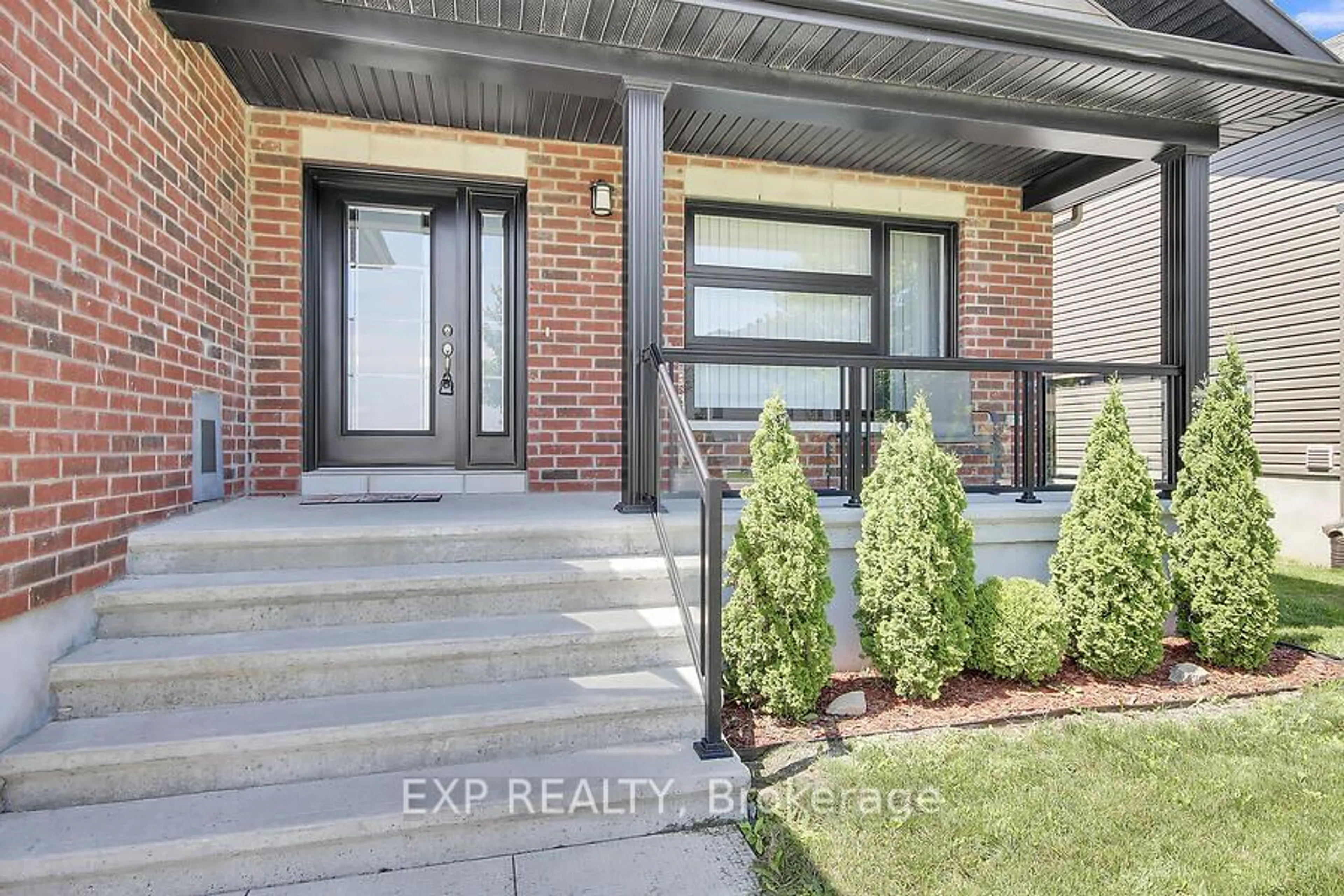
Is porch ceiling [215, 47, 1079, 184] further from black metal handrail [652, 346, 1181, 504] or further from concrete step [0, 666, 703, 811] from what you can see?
concrete step [0, 666, 703, 811]

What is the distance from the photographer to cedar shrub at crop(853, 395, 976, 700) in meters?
2.92

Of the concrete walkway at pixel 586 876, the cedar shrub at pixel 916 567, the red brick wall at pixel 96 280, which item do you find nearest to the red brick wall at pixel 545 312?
the red brick wall at pixel 96 280

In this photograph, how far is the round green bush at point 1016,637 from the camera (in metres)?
3.11

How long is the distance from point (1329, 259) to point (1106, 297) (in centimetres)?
242

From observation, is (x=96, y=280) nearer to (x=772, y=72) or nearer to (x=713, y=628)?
(x=713, y=628)

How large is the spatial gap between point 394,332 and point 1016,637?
3.83 metres

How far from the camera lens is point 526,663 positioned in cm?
250

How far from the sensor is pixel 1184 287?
410 cm

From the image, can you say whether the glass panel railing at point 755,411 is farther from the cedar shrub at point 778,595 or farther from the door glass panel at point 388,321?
the door glass panel at point 388,321

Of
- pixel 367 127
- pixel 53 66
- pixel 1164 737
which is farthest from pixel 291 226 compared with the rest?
pixel 1164 737

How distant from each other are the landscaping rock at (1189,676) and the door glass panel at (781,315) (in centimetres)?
282

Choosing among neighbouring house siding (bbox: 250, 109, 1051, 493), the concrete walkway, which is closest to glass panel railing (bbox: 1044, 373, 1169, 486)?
neighbouring house siding (bbox: 250, 109, 1051, 493)

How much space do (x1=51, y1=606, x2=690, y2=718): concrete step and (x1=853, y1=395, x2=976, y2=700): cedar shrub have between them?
0.91m

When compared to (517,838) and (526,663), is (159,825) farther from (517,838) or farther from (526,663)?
(526,663)
